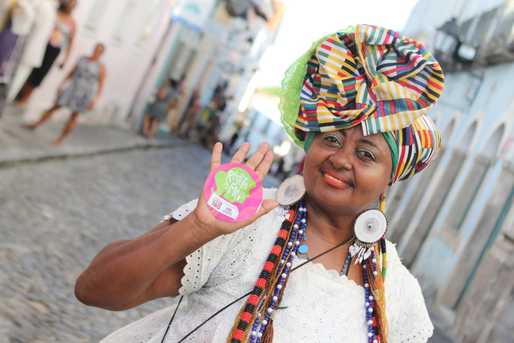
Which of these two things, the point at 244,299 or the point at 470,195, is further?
the point at 470,195

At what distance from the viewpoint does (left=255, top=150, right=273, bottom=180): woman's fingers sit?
194cm

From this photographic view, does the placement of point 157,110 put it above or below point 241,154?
below

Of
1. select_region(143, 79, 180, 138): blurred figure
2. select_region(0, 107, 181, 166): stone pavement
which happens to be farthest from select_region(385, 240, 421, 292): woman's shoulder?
select_region(143, 79, 180, 138): blurred figure

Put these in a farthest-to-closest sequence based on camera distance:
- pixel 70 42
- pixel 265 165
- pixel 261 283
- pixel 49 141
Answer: pixel 70 42 < pixel 49 141 < pixel 261 283 < pixel 265 165

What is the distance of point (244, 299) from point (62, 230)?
515cm

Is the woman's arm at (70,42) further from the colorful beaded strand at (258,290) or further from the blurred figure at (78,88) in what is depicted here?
the colorful beaded strand at (258,290)

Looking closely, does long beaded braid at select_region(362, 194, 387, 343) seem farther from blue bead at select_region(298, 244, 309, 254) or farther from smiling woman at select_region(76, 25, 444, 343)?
blue bead at select_region(298, 244, 309, 254)

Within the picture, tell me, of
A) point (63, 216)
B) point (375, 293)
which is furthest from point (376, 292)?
point (63, 216)

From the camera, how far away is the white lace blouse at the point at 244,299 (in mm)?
2066

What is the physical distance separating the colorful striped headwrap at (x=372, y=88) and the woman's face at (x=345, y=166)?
0.04m

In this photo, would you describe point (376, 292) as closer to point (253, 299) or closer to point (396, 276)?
point (396, 276)

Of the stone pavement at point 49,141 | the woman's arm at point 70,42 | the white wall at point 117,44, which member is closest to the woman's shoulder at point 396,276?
the stone pavement at point 49,141

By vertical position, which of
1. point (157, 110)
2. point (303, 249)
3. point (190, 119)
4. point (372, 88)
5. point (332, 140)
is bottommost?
point (190, 119)

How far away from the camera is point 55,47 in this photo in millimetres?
12594
